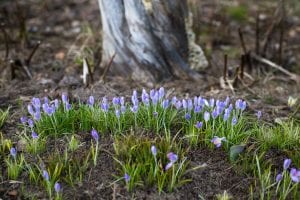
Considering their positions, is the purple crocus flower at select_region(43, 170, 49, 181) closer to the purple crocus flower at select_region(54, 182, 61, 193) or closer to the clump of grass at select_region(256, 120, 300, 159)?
the purple crocus flower at select_region(54, 182, 61, 193)

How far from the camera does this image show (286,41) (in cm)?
631

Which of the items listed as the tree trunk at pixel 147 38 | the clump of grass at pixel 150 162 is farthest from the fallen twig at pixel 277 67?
the clump of grass at pixel 150 162

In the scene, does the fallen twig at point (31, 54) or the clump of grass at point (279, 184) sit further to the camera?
the fallen twig at point (31, 54)

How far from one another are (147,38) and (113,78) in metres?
0.54

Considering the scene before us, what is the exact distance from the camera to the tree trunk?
15.7 ft

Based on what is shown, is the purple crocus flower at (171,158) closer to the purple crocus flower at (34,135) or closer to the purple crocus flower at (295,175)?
the purple crocus flower at (295,175)

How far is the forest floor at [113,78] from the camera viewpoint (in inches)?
126

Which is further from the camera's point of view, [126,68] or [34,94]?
[126,68]

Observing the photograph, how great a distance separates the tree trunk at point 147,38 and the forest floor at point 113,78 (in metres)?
0.15

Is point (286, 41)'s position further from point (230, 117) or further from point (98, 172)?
point (98, 172)

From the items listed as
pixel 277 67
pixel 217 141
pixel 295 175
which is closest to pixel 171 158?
pixel 217 141

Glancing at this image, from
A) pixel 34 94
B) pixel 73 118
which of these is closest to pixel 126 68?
pixel 34 94

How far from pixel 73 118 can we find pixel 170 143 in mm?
786

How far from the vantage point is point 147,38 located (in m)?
4.84
